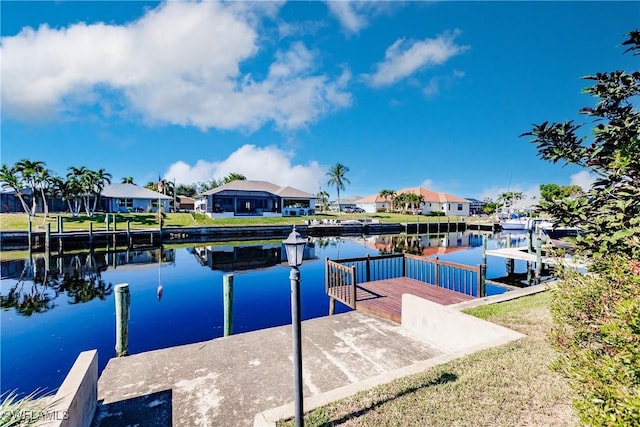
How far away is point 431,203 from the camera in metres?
66.6

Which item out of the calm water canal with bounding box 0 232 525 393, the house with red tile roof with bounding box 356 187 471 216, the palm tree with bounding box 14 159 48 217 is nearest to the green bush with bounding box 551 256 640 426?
the calm water canal with bounding box 0 232 525 393

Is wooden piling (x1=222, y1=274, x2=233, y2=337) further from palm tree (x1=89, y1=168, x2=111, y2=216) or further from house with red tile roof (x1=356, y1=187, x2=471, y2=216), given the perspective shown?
house with red tile roof (x1=356, y1=187, x2=471, y2=216)

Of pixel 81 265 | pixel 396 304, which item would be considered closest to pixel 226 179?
pixel 81 265

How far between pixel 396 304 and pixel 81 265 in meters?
18.1

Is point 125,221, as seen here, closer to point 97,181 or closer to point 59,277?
point 97,181

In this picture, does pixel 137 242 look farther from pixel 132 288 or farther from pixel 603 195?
pixel 603 195

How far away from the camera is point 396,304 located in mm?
7688

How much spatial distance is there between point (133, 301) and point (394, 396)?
1121 cm

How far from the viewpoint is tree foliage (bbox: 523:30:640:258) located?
10.0 ft

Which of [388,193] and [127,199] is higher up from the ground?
[388,193]

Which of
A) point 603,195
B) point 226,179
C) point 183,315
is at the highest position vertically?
point 226,179

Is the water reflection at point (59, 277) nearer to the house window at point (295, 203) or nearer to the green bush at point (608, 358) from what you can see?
the green bush at point (608, 358)

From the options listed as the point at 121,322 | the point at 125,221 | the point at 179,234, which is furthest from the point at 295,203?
the point at 121,322

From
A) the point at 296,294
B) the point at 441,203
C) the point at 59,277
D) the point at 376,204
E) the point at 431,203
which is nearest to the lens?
the point at 296,294
